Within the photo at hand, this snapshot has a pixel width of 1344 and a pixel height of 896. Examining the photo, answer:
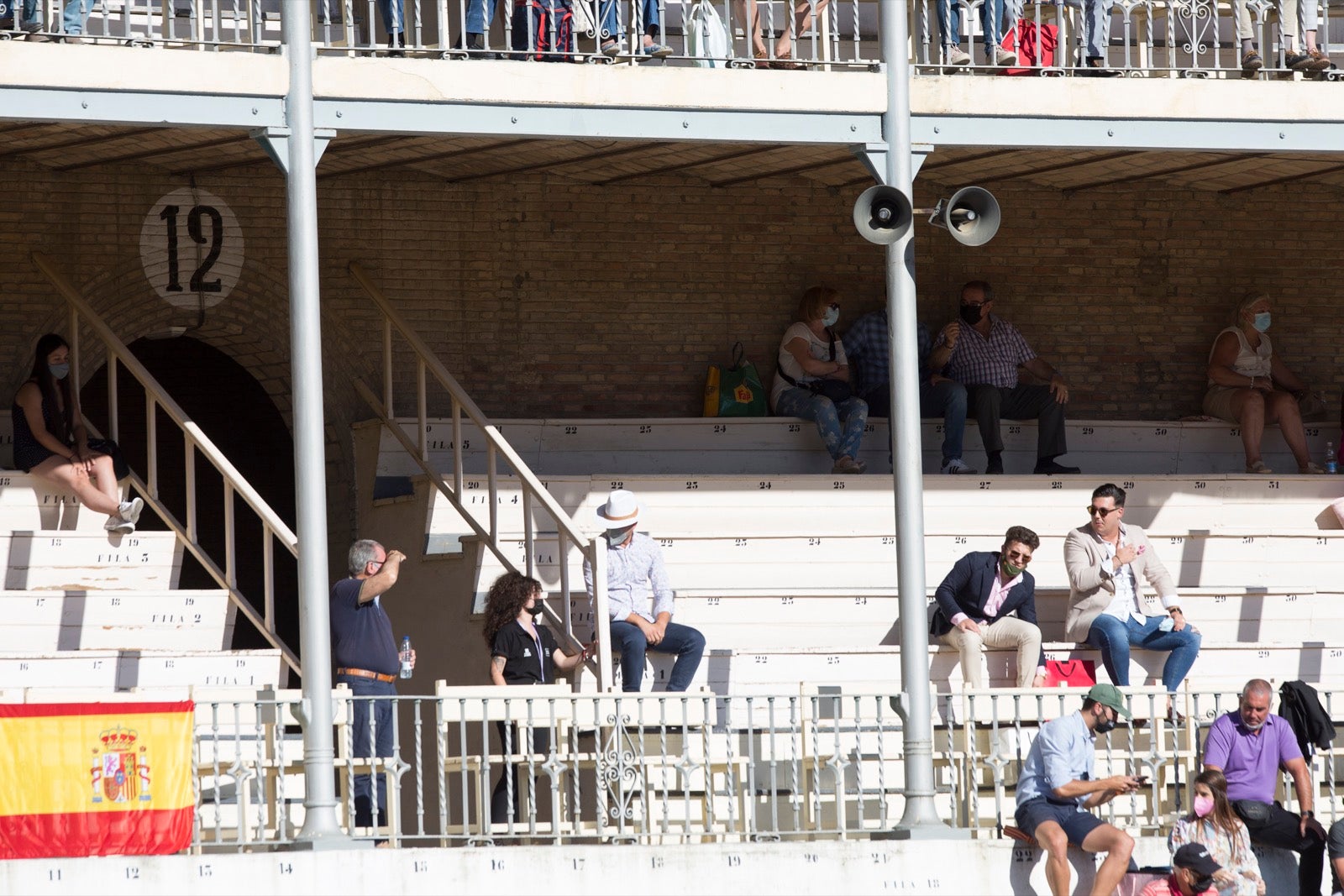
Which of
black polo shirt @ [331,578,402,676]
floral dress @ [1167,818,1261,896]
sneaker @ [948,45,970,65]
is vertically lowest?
floral dress @ [1167,818,1261,896]

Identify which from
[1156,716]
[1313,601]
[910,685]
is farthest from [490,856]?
[1313,601]

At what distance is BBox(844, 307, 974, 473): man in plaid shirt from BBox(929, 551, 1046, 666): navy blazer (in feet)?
8.45

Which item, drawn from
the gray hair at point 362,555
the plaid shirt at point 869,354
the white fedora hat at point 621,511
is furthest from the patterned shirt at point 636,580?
the plaid shirt at point 869,354

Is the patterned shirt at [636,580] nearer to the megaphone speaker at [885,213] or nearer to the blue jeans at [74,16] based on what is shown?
the megaphone speaker at [885,213]

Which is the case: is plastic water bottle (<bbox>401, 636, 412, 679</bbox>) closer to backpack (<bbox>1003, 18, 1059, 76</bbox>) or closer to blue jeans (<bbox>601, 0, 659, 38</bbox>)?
blue jeans (<bbox>601, 0, 659, 38</bbox>)

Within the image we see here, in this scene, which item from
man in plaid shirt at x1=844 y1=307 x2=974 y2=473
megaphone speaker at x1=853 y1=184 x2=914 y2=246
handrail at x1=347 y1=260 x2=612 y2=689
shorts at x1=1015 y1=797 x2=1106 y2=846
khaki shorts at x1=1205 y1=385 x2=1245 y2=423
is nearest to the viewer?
shorts at x1=1015 y1=797 x2=1106 y2=846

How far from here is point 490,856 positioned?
9.20 meters

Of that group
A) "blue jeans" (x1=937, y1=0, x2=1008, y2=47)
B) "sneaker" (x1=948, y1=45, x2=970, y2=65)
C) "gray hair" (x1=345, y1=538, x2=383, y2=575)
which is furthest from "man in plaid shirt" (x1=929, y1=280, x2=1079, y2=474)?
"gray hair" (x1=345, y1=538, x2=383, y2=575)

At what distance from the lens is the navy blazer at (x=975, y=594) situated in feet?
38.5

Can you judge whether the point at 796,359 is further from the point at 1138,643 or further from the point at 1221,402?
the point at 1138,643

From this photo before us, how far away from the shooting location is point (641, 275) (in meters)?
15.1

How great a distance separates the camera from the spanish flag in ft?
29.4

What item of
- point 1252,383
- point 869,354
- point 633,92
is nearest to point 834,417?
point 869,354

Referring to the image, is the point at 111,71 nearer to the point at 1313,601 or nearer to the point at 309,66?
the point at 309,66
